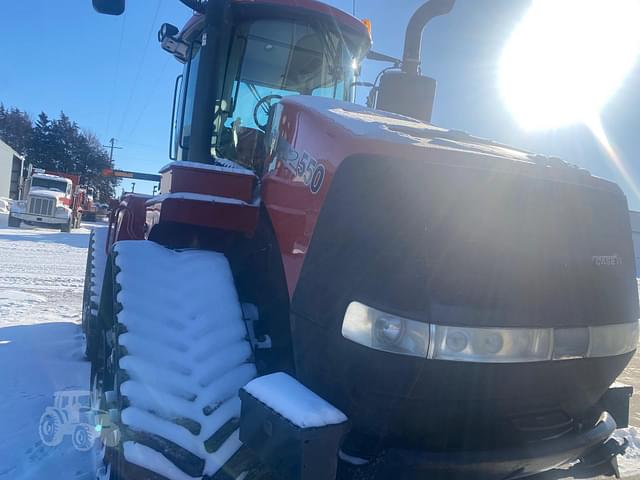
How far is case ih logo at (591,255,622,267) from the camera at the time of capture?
6.97 feet

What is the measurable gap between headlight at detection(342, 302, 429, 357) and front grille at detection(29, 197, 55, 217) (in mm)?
26549

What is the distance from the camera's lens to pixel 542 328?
1.92m

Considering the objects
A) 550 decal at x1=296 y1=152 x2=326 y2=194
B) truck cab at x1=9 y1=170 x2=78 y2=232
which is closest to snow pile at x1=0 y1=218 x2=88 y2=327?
550 decal at x1=296 y1=152 x2=326 y2=194

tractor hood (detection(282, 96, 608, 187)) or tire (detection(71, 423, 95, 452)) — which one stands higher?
tractor hood (detection(282, 96, 608, 187))

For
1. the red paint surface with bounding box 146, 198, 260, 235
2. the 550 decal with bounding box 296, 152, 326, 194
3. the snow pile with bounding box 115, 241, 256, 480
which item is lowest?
the snow pile with bounding box 115, 241, 256, 480

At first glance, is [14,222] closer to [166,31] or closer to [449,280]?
[166,31]

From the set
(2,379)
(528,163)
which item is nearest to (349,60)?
(528,163)

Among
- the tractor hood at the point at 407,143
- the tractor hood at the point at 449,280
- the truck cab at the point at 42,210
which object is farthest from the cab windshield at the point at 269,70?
the truck cab at the point at 42,210

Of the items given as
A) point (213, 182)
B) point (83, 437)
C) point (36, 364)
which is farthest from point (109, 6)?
point (36, 364)

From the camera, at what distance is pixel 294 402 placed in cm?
182

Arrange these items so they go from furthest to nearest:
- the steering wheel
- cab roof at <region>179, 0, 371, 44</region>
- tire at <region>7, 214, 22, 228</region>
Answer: tire at <region>7, 214, 22, 228</region> < the steering wheel < cab roof at <region>179, 0, 371, 44</region>

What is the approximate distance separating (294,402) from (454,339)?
589mm

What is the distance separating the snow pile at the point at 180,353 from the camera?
1.99 meters

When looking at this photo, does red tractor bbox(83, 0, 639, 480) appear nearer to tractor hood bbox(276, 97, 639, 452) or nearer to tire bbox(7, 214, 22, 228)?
tractor hood bbox(276, 97, 639, 452)
